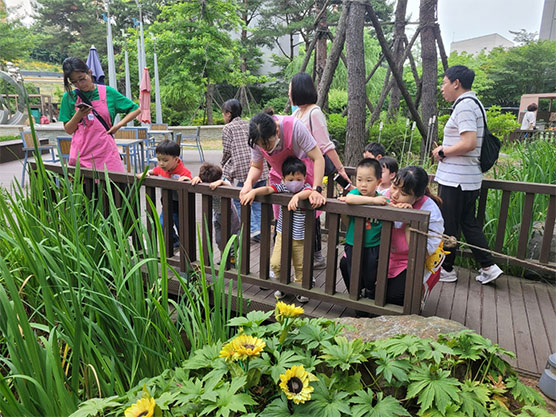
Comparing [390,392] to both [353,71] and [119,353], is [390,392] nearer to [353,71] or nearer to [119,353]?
[119,353]

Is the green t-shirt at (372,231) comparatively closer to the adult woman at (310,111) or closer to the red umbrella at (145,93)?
the adult woman at (310,111)

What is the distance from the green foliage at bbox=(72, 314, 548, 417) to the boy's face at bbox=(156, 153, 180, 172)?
1.91 meters

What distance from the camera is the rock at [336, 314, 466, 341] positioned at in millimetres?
1760

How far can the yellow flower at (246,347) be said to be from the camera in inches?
48.5

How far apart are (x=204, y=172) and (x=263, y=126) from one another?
893 millimetres

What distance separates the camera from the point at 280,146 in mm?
2645

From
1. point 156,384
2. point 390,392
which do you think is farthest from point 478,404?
point 156,384

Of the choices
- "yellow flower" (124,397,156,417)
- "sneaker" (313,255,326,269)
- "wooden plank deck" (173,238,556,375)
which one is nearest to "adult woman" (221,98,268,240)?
"sneaker" (313,255,326,269)

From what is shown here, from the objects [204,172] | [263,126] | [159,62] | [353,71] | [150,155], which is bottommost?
[150,155]

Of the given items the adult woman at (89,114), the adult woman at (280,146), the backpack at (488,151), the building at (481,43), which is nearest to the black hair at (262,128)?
the adult woman at (280,146)

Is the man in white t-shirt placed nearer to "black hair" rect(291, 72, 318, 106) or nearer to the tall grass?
"black hair" rect(291, 72, 318, 106)

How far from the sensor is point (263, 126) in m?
2.41

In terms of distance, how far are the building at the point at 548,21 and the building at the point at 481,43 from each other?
17.6 meters

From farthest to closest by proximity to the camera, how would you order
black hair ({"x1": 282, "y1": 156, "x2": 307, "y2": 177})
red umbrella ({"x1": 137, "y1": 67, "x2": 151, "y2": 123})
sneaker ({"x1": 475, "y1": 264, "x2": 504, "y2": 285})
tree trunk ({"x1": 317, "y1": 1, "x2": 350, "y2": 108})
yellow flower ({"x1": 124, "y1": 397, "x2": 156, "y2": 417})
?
red umbrella ({"x1": 137, "y1": 67, "x2": 151, "y2": 123}), tree trunk ({"x1": 317, "y1": 1, "x2": 350, "y2": 108}), sneaker ({"x1": 475, "y1": 264, "x2": 504, "y2": 285}), black hair ({"x1": 282, "y1": 156, "x2": 307, "y2": 177}), yellow flower ({"x1": 124, "y1": 397, "x2": 156, "y2": 417})
